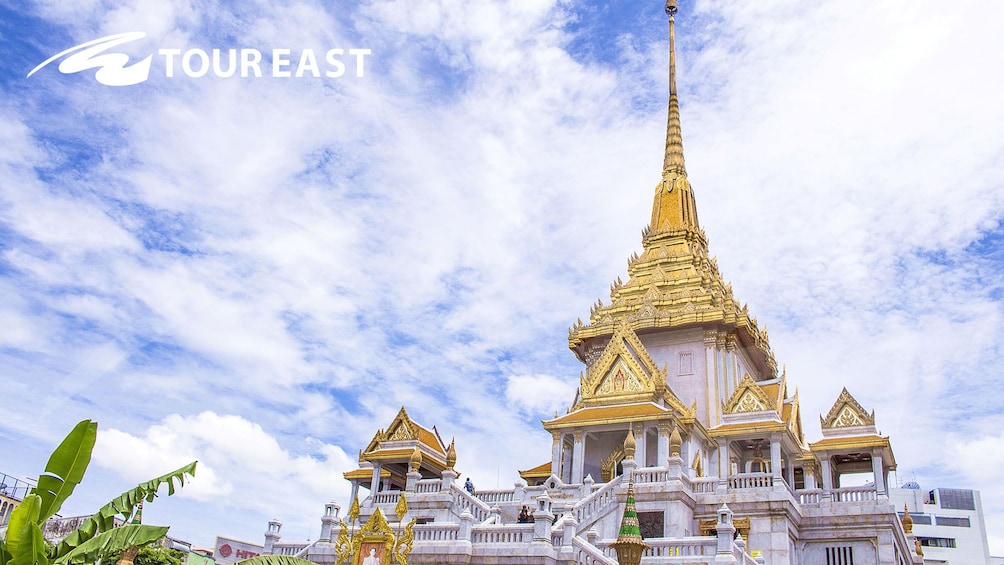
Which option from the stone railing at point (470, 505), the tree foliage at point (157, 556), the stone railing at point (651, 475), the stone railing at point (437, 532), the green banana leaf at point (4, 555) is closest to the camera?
the green banana leaf at point (4, 555)

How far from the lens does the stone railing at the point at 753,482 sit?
26312 mm

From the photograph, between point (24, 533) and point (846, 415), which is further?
point (846, 415)

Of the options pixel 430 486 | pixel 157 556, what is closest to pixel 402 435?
pixel 430 486

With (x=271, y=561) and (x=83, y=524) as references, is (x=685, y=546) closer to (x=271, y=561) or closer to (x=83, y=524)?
(x=271, y=561)

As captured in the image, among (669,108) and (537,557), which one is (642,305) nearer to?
(669,108)

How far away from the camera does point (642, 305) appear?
38.5m

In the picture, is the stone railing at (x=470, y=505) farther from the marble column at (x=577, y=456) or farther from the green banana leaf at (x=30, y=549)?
the green banana leaf at (x=30, y=549)

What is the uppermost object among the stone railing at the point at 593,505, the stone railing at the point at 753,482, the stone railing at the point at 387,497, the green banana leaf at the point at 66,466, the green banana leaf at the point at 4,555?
the stone railing at the point at 753,482

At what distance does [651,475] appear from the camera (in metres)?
25.8

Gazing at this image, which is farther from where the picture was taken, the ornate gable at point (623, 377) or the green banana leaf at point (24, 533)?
the ornate gable at point (623, 377)

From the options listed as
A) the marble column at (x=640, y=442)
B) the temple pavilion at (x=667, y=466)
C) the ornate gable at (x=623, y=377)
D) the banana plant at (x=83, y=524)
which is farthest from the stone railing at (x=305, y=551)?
the ornate gable at (x=623, y=377)

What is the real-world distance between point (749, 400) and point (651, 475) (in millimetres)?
6937

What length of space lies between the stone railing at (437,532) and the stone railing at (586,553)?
319cm

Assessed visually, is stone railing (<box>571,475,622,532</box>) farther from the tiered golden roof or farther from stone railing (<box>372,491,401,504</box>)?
the tiered golden roof
